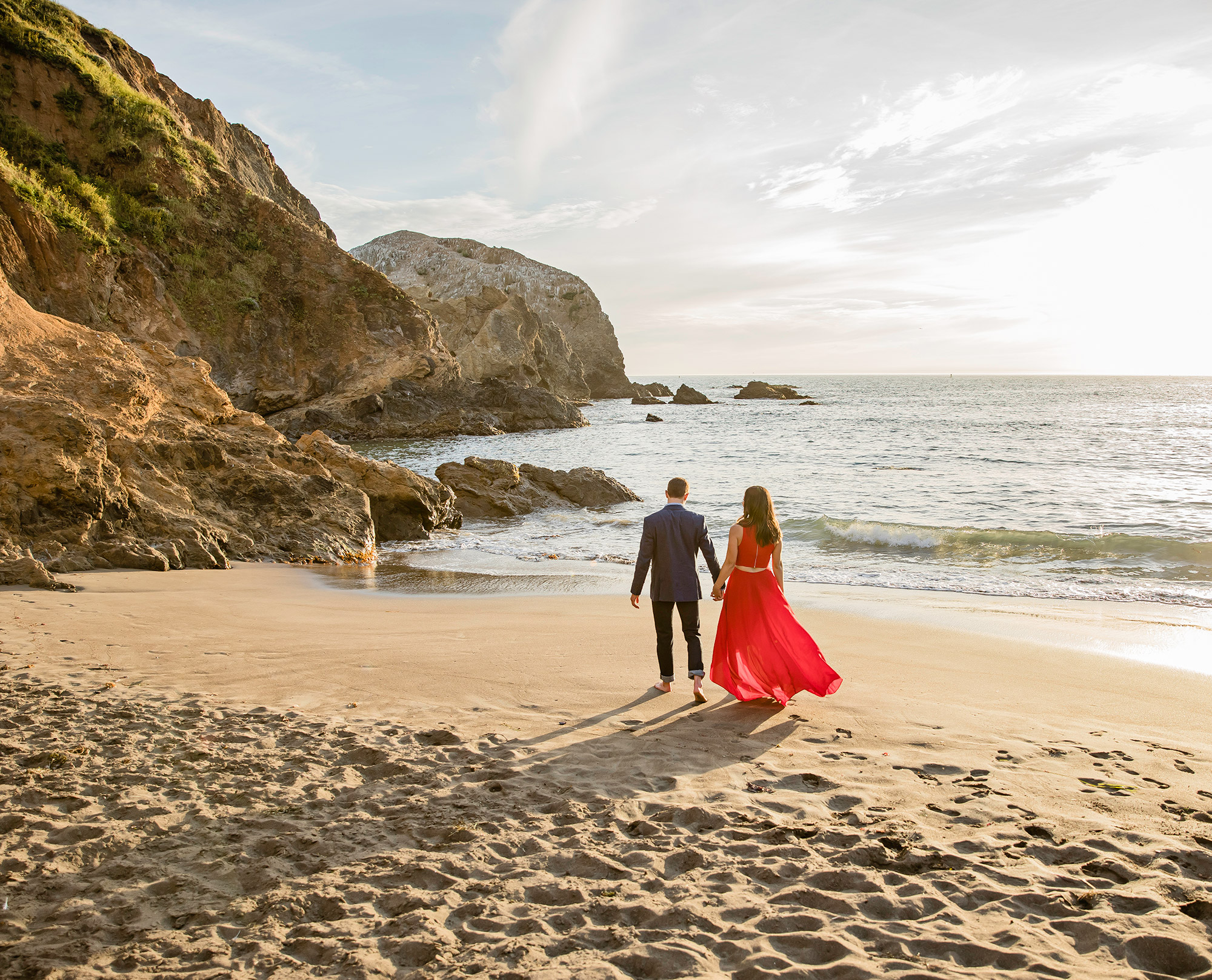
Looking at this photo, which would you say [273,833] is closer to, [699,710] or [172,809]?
[172,809]

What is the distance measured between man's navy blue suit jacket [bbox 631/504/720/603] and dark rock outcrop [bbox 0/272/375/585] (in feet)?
20.5

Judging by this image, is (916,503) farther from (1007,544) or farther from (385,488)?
(385,488)

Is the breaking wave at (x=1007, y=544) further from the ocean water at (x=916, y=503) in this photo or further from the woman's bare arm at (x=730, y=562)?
the woman's bare arm at (x=730, y=562)

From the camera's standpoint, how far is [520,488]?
58.6 feet

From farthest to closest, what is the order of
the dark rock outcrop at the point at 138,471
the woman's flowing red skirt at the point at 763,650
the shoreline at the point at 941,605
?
the dark rock outcrop at the point at 138,471, the shoreline at the point at 941,605, the woman's flowing red skirt at the point at 763,650

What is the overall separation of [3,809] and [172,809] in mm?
640

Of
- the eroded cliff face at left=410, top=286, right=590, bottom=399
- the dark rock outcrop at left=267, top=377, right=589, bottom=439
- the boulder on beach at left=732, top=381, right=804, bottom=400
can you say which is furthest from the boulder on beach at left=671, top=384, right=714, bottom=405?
the dark rock outcrop at left=267, top=377, right=589, bottom=439

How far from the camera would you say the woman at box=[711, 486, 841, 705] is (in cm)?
509

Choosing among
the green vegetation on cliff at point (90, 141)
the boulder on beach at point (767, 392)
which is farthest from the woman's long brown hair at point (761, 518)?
the boulder on beach at point (767, 392)

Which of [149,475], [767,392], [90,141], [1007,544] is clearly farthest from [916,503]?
[767,392]

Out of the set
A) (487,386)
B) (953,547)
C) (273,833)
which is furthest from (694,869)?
(487,386)

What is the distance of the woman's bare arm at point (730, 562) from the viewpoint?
207 inches

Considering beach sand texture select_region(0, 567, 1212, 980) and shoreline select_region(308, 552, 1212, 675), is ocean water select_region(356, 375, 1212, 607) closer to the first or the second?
shoreline select_region(308, 552, 1212, 675)

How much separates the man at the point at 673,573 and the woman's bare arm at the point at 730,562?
0.26 ft
